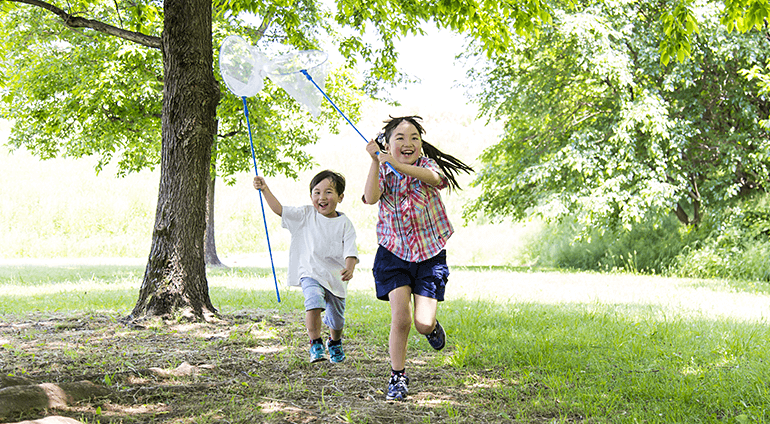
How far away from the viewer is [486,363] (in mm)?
4402

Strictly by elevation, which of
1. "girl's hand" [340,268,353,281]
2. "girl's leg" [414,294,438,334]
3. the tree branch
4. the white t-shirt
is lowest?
"girl's leg" [414,294,438,334]

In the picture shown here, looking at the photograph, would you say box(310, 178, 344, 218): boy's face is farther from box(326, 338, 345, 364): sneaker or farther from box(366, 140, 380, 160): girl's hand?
box(326, 338, 345, 364): sneaker

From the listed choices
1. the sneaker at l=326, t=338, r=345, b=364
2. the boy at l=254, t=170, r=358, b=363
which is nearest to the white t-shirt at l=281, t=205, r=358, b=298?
the boy at l=254, t=170, r=358, b=363

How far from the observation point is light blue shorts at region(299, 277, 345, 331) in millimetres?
4320

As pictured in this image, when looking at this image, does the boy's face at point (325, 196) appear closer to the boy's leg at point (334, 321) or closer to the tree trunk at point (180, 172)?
the boy's leg at point (334, 321)

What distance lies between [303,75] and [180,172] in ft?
5.54

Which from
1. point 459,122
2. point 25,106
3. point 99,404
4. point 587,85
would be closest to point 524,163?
point 587,85

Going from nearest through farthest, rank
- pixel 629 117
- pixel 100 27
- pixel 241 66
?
1. pixel 241 66
2. pixel 100 27
3. pixel 629 117

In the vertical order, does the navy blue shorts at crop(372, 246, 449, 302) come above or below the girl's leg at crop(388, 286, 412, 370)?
above


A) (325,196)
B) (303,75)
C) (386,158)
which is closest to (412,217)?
(386,158)

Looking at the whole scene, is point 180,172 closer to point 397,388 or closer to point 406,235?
point 406,235

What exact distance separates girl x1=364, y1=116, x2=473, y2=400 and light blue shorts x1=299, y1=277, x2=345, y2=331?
0.66 m

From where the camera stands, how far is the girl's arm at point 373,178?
3.66 m

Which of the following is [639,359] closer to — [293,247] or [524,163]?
[293,247]
